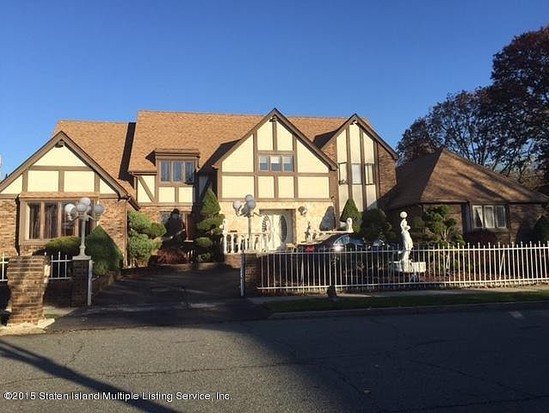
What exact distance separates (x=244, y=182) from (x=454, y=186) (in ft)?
35.1

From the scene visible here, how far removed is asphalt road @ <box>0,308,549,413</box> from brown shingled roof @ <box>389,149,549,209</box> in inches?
638

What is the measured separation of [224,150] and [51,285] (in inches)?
639

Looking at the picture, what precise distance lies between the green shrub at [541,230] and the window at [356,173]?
29.8 feet

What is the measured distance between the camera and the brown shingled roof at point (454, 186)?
26719mm

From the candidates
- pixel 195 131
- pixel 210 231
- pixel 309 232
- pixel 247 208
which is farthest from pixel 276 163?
pixel 247 208

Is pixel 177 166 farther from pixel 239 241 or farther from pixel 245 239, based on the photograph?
pixel 245 239

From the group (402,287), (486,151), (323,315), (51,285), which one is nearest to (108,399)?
(323,315)

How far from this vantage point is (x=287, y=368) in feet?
23.4

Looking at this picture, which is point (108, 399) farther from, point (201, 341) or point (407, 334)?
point (407, 334)

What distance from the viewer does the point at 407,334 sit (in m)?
9.70

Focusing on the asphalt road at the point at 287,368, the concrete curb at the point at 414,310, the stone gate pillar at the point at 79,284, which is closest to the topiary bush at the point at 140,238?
the stone gate pillar at the point at 79,284

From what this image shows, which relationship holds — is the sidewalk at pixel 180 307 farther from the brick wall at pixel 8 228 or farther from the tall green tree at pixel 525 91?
the tall green tree at pixel 525 91

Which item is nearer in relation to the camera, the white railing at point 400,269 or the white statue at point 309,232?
the white railing at point 400,269

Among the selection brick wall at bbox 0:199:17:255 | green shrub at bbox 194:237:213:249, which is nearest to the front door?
green shrub at bbox 194:237:213:249
